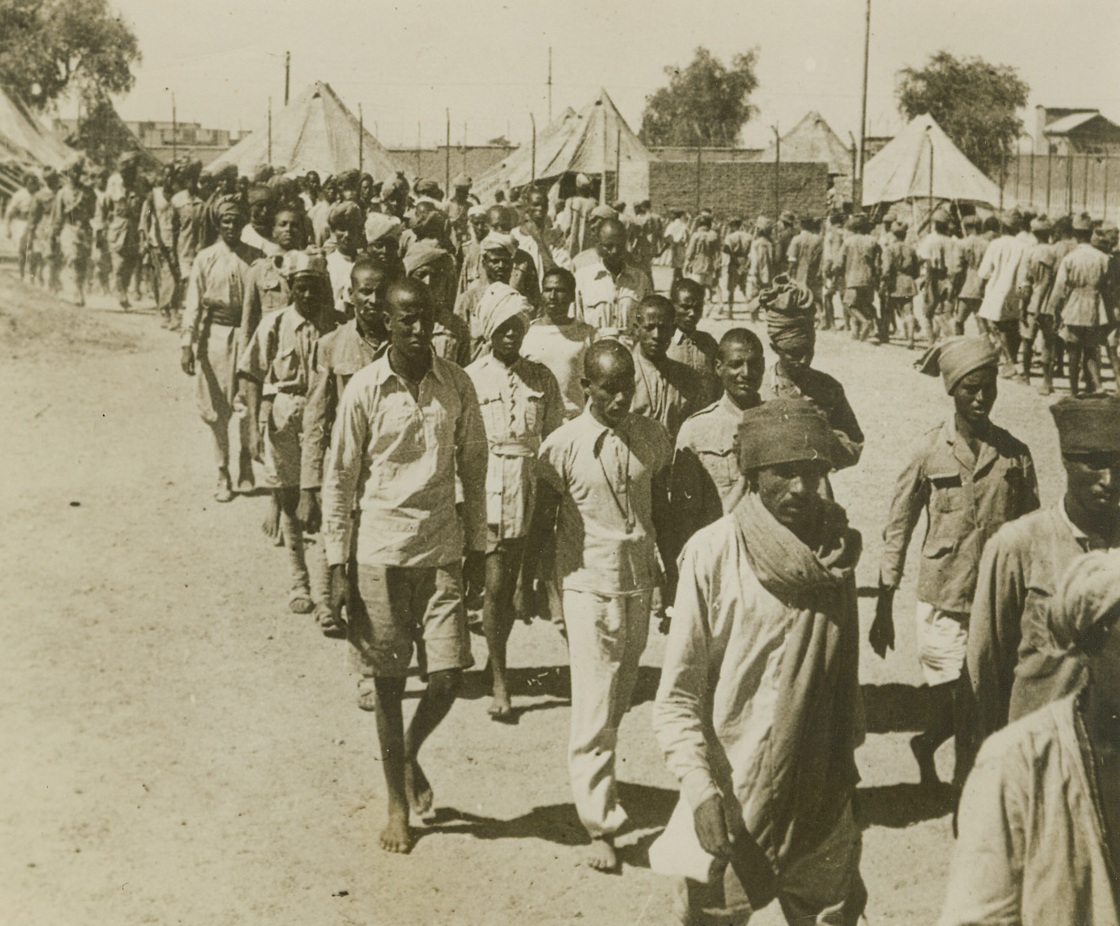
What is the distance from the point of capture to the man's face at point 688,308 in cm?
794

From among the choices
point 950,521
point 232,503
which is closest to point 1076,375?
point 232,503

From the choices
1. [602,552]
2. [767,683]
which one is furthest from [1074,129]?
[767,683]

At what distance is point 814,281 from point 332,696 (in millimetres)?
16544

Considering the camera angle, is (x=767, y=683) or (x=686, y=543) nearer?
(x=767, y=683)

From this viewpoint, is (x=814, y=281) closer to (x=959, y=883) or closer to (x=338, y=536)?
(x=338, y=536)

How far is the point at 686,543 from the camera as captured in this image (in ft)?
15.9

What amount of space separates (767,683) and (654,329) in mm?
3816

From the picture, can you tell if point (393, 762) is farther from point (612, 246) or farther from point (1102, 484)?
point (612, 246)

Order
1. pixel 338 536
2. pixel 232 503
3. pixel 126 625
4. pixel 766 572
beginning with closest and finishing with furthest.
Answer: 1. pixel 766 572
2. pixel 338 536
3. pixel 126 625
4. pixel 232 503

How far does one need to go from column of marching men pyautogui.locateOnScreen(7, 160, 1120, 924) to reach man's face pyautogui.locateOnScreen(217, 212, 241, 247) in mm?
29

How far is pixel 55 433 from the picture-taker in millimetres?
12469

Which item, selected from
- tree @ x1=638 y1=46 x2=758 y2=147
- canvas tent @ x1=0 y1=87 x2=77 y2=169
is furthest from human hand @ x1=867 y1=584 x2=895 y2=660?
tree @ x1=638 y1=46 x2=758 y2=147

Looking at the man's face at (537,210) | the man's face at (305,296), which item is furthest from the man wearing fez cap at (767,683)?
the man's face at (537,210)

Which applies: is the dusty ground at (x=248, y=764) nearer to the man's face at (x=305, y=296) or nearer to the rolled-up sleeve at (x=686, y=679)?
the rolled-up sleeve at (x=686, y=679)
